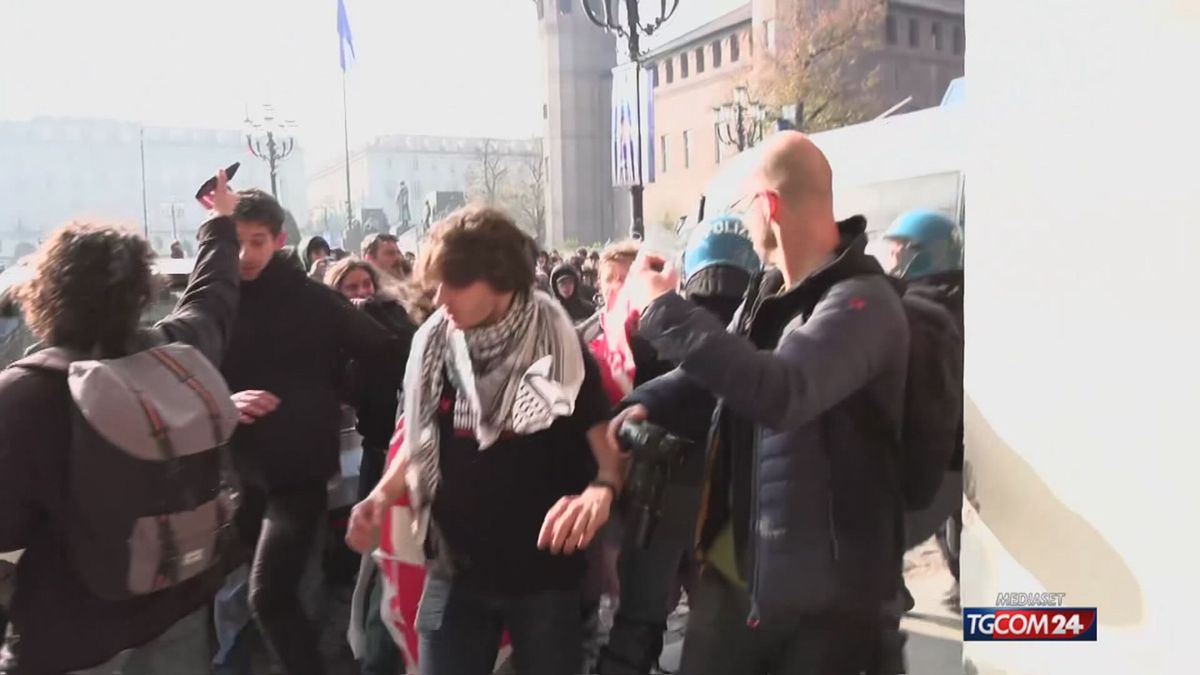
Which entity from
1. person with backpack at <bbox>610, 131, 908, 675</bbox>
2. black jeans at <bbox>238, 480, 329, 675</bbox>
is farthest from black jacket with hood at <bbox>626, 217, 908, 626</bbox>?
black jeans at <bbox>238, 480, 329, 675</bbox>

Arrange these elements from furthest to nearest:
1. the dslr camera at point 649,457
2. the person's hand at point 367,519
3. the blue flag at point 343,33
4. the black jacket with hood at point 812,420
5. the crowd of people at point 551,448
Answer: the blue flag at point 343,33 < the person's hand at point 367,519 < the dslr camera at point 649,457 < the crowd of people at point 551,448 < the black jacket with hood at point 812,420

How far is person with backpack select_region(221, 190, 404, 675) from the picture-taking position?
2314 millimetres

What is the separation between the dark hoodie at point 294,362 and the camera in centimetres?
232

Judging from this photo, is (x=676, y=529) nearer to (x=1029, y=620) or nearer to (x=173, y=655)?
(x=1029, y=620)

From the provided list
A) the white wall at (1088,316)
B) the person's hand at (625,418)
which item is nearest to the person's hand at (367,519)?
the person's hand at (625,418)

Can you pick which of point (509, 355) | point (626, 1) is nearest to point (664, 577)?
point (509, 355)

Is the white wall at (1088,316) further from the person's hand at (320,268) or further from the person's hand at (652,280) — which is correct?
the person's hand at (320,268)

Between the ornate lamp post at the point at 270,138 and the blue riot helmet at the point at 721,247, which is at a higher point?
the ornate lamp post at the point at 270,138

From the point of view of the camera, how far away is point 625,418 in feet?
5.74

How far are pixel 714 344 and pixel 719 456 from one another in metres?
0.33

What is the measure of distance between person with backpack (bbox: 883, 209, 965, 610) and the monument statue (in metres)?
1.18

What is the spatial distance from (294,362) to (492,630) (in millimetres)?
940

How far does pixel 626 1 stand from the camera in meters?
2.13

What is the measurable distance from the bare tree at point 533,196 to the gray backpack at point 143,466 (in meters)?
0.80
